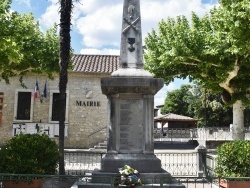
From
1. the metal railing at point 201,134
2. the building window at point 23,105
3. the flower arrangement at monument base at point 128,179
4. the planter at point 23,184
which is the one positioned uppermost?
the building window at point 23,105

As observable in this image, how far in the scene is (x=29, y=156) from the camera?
956cm

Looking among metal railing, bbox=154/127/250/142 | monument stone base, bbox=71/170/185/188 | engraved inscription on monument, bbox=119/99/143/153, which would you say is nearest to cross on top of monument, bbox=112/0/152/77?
engraved inscription on monument, bbox=119/99/143/153

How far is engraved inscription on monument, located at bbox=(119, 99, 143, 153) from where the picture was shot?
9375 millimetres

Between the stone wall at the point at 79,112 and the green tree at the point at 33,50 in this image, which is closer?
the green tree at the point at 33,50

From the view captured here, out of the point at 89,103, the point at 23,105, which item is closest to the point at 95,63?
the point at 89,103

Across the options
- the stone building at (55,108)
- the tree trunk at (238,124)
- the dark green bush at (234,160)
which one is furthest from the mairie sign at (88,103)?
the dark green bush at (234,160)

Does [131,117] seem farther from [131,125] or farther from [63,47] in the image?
[63,47]

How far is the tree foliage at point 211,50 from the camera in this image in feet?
49.9

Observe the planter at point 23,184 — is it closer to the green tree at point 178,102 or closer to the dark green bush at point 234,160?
the dark green bush at point 234,160

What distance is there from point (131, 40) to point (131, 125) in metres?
2.53

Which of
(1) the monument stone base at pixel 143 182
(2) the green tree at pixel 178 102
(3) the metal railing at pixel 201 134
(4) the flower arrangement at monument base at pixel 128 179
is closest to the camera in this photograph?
(4) the flower arrangement at monument base at pixel 128 179

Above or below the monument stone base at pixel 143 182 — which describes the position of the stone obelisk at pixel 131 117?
above

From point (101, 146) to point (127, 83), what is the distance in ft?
52.7

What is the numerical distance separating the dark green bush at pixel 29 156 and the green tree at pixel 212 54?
31.6 feet
